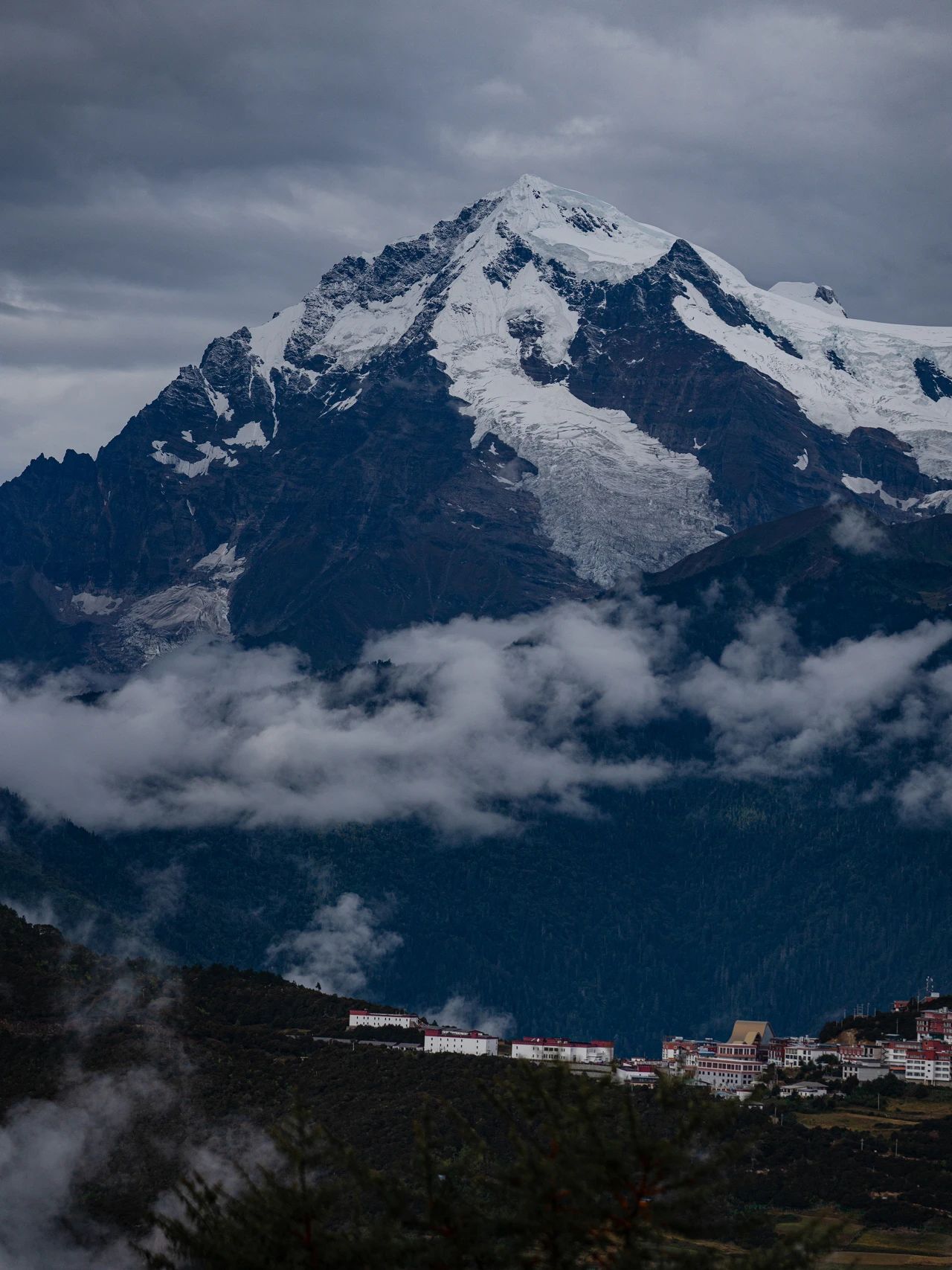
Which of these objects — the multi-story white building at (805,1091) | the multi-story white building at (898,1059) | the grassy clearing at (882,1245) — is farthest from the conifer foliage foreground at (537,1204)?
the multi-story white building at (898,1059)

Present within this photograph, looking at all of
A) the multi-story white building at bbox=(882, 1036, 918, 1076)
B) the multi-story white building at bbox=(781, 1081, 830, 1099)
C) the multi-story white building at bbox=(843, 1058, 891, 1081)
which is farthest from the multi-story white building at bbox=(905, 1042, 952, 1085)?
the multi-story white building at bbox=(781, 1081, 830, 1099)

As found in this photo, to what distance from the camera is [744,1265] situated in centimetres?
4762

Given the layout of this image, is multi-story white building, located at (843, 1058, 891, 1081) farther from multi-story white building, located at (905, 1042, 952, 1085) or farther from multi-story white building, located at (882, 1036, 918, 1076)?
multi-story white building, located at (905, 1042, 952, 1085)

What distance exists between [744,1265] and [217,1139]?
357 feet

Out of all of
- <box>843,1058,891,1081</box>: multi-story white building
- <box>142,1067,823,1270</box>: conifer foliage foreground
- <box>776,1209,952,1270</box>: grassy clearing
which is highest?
<box>843,1058,891,1081</box>: multi-story white building

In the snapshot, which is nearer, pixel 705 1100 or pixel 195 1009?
pixel 705 1100

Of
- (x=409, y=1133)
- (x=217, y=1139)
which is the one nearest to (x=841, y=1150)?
(x=409, y=1133)

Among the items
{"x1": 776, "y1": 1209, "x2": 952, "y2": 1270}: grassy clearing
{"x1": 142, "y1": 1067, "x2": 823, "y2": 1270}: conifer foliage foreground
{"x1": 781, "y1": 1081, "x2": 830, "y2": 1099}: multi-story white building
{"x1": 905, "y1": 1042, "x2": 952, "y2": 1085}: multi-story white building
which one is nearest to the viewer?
{"x1": 142, "y1": 1067, "x2": 823, "y2": 1270}: conifer foliage foreground

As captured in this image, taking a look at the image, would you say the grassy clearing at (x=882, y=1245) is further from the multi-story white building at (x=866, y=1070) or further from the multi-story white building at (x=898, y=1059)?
the multi-story white building at (x=898, y=1059)

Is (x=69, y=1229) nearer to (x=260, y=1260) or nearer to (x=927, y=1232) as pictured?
(x=927, y=1232)

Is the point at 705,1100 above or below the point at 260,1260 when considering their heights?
above

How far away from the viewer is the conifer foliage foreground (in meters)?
50.3

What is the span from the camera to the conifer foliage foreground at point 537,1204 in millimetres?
50281

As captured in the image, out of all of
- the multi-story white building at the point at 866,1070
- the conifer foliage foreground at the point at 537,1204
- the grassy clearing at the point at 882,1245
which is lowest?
the grassy clearing at the point at 882,1245
